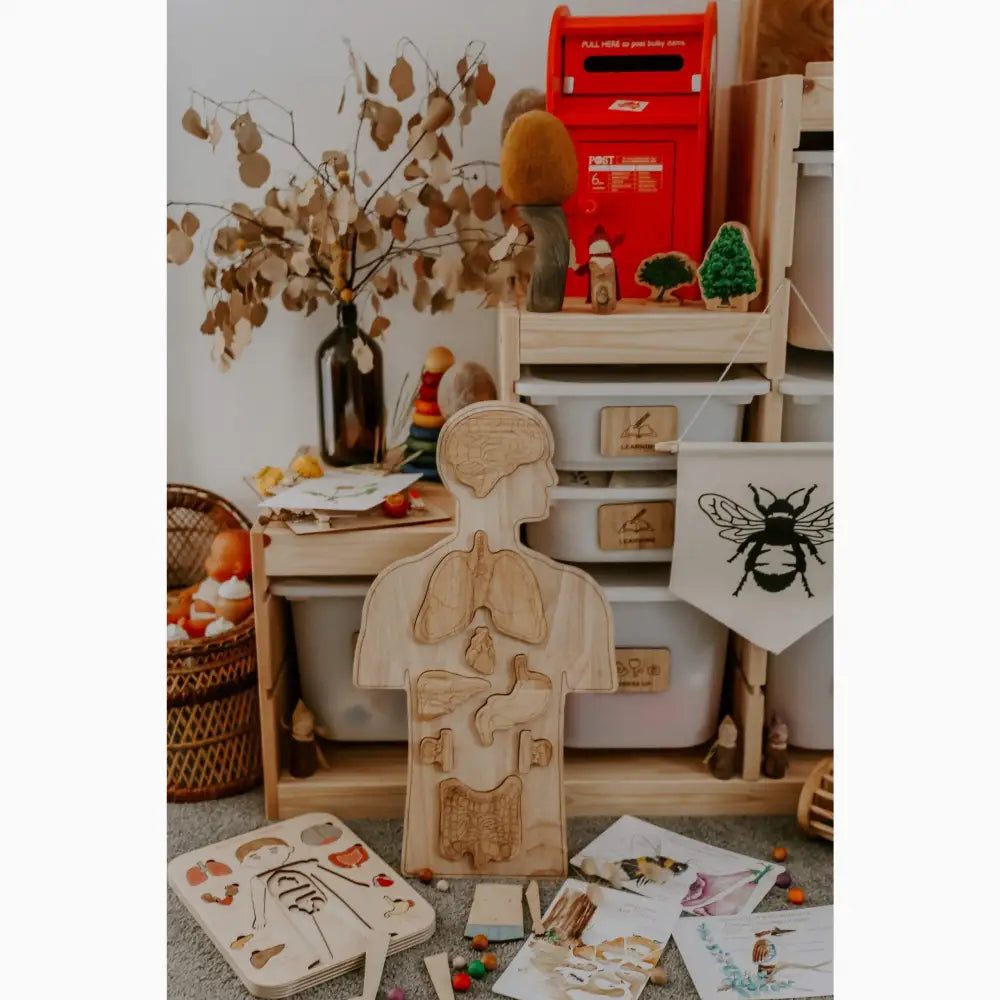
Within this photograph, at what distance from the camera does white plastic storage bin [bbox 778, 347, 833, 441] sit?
146 centimetres

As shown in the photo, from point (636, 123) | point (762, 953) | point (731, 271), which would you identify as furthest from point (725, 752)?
point (636, 123)

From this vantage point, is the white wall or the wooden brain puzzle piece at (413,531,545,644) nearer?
the wooden brain puzzle piece at (413,531,545,644)

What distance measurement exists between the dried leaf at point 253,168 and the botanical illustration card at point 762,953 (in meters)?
1.15

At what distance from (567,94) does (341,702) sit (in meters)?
0.95

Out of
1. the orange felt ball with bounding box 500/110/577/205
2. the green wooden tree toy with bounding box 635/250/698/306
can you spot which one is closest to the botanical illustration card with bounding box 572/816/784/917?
the green wooden tree toy with bounding box 635/250/698/306

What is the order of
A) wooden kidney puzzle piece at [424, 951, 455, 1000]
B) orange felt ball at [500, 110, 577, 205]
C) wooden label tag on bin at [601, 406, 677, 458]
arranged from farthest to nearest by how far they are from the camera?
1. wooden label tag on bin at [601, 406, 677, 458]
2. orange felt ball at [500, 110, 577, 205]
3. wooden kidney puzzle piece at [424, 951, 455, 1000]

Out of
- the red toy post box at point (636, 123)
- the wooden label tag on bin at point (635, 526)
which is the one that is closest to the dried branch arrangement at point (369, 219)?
the red toy post box at point (636, 123)

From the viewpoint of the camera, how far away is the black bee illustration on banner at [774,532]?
1.47 m

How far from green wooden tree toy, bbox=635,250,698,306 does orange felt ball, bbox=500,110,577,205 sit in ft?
0.56

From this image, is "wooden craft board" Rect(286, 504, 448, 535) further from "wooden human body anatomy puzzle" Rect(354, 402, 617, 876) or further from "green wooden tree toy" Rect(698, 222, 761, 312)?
"green wooden tree toy" Rect(698, 222, 761, 312)

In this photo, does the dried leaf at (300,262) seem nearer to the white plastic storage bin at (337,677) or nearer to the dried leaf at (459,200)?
the dried leaf at (459,200)

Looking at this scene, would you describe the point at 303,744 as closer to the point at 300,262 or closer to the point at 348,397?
the point at 348,397

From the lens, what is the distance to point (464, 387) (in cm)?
160
